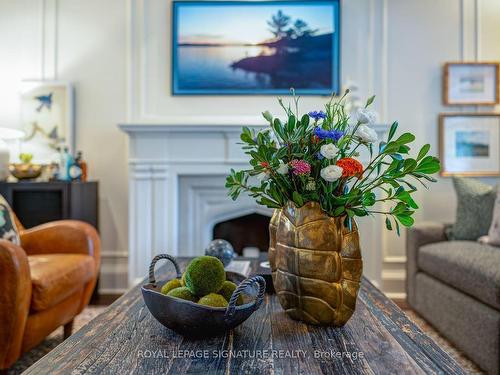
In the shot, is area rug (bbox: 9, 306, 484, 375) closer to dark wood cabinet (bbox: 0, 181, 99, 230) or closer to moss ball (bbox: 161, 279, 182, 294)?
dark wood cabinet (bbox: 0, 181, 99, 230)

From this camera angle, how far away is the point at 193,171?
3.13m

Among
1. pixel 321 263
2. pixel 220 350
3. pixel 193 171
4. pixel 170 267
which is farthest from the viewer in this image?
pixel 193 171

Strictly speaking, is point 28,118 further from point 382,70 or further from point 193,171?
point 382,70

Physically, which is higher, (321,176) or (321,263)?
(321,176)

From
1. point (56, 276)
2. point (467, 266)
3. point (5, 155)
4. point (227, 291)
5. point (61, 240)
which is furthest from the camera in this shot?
point (5, 155)

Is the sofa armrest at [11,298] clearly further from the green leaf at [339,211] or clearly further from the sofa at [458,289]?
the sofa at [458,289]

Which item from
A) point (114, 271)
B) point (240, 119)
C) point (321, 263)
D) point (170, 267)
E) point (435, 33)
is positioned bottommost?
point (114, 271)

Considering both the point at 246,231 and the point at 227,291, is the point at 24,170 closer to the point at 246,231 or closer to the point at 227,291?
the point at 246,231

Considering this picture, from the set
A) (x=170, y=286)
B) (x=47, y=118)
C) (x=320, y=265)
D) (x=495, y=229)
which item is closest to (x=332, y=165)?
(x=320, y=265)

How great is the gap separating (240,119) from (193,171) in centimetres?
51

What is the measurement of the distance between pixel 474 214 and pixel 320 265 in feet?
6.52

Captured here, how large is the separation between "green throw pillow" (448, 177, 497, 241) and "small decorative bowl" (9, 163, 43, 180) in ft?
9.08

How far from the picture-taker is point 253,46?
3.27 metres

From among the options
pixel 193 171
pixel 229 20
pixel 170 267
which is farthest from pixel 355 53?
pixel 170 267
